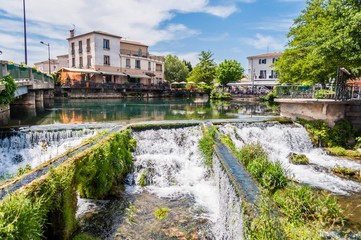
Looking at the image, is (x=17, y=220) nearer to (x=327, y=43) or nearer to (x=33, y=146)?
(x=33, y=146)

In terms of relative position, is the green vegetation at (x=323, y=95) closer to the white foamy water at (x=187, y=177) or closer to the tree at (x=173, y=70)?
the white foamy water at (x=187, y=177)

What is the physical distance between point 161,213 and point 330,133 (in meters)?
14.3

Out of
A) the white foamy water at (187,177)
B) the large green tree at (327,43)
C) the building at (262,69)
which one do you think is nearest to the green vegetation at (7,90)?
the white foamy water at (187,177)

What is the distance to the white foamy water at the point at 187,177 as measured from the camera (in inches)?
277

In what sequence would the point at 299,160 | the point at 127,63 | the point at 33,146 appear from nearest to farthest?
the point at 299,160 → the point at 33,146 → the point at 127,63

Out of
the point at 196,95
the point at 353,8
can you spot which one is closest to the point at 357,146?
the point at 353,8

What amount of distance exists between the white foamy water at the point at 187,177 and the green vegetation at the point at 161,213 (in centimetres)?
106

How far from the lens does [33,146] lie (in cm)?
1393

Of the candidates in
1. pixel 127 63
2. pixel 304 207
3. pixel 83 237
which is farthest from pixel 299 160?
pixel 127 63

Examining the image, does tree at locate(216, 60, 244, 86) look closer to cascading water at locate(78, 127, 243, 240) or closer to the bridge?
the bridge

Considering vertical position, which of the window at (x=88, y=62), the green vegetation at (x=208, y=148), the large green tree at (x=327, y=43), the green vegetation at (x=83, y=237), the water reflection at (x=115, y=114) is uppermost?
the window at (x=88, y=62)

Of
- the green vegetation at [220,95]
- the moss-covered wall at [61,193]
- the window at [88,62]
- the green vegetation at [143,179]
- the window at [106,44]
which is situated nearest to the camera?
the moss-covered wall at [61,193]

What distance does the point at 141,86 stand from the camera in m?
52.3

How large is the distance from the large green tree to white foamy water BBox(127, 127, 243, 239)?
9.55 metres
